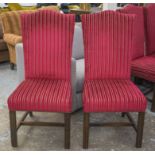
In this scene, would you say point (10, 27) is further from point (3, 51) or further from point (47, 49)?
point (47, 49)

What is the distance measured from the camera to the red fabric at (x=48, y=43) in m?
1.91

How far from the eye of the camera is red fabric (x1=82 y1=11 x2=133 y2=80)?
192cm

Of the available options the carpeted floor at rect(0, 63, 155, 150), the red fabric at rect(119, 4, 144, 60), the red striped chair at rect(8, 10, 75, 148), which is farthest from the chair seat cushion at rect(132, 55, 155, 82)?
the red striped chair at rect(8, 10, 75, 148)

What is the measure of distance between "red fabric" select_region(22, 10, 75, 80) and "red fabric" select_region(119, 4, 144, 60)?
2.56 ft

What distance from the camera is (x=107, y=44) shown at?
1.96 meters

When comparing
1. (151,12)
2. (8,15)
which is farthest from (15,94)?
(8,15)

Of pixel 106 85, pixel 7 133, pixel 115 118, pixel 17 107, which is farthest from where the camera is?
pixel 115 118

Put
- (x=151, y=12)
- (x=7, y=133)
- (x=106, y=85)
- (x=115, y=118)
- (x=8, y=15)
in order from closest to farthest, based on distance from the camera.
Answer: (x=106, y=85) → (x=7, y=133) → (x=115, y=118) → (x=151, y=12) → (x=8, y=15)

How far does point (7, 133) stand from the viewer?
2.04 metres

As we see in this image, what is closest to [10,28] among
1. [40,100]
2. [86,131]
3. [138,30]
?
[138,30]

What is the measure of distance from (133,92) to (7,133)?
3.64 ft

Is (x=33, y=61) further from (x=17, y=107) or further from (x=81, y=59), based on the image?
(x=81, y=59)

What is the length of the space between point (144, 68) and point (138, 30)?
0.42 meters

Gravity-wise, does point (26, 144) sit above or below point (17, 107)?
below
